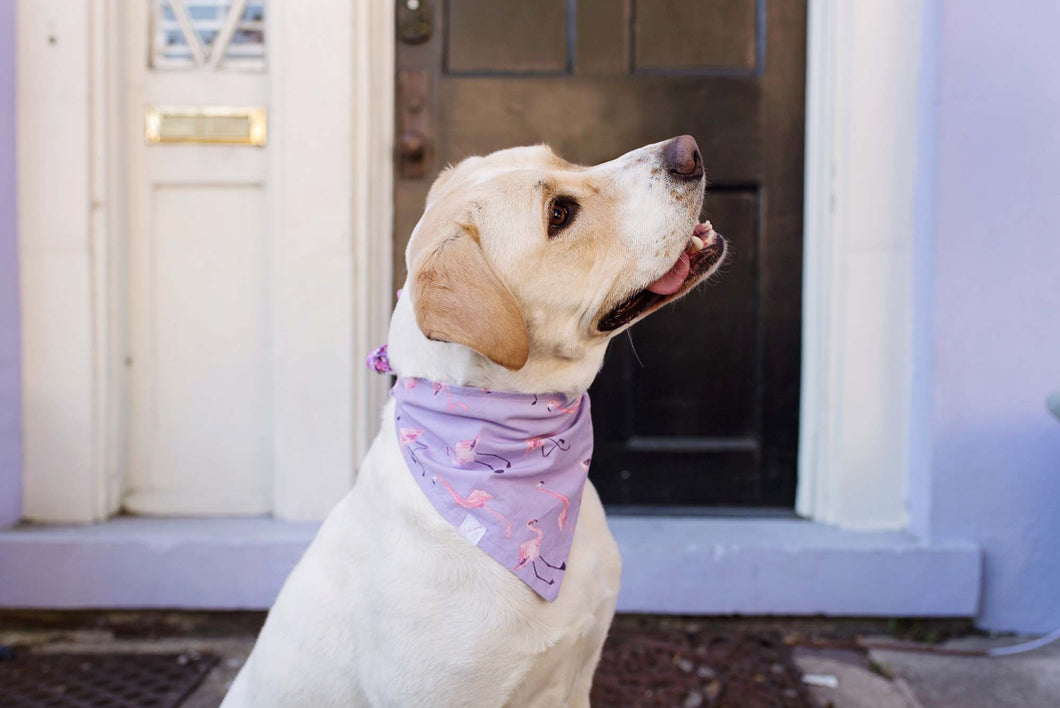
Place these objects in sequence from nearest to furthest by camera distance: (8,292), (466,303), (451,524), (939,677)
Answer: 1. (466,303)
2. (451,524)
3. (939,677)
4. (8,292)

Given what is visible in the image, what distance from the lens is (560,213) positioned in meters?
1.72

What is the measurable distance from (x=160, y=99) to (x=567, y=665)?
2.43 m

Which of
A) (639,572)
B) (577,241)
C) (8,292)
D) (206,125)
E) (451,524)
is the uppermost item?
(206,125)

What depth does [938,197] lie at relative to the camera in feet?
9.14

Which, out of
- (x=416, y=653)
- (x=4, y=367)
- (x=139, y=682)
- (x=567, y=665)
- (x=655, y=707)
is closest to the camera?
(x=416, y=653)

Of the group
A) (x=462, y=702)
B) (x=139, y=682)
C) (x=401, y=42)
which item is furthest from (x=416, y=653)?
(x=401, y=42)

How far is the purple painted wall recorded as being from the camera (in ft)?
9.46

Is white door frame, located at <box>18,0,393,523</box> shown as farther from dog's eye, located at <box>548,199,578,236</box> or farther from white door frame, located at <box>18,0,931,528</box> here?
dog's eye, located at <box>548,199,578,236</box>

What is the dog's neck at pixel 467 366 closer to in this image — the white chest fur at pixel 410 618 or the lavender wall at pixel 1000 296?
the white chest fur at pixel 410 618

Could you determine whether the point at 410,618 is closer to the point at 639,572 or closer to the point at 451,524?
the point at 451,524

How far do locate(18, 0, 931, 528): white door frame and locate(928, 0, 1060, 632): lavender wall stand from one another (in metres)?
0.18

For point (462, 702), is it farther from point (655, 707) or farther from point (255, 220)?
point (255, 220)

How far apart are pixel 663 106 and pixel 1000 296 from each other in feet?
4.13

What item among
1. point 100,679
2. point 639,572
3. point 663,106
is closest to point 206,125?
point 663,106
